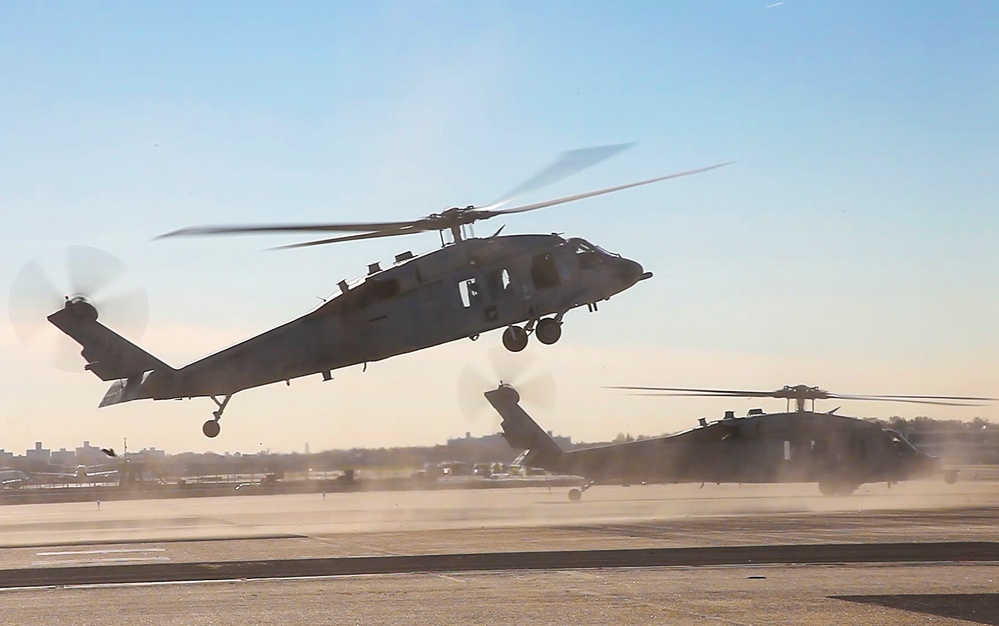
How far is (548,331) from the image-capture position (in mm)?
31000

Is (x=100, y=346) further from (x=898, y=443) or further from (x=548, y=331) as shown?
(x=898, y=443)

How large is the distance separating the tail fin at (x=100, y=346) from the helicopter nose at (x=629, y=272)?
13690 millimetres

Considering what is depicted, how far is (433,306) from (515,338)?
256cm

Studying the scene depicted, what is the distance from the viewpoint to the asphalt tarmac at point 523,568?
795 inches

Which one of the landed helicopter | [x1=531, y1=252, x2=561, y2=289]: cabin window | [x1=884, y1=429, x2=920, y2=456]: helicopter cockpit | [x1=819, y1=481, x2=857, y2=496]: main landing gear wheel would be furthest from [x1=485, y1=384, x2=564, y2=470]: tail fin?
[x1=531, y1=252, x2=561, y2=289]: cabin window

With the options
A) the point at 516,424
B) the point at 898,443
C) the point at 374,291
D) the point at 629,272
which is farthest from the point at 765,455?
the point at 374,291

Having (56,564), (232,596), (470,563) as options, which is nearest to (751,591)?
(470,563)

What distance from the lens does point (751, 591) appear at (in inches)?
874

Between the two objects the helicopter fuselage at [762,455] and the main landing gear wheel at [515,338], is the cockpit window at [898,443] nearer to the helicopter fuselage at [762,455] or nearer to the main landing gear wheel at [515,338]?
the helicopter fuselage at [762,455]

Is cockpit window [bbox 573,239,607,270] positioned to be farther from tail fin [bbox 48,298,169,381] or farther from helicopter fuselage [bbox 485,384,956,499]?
helicopter fuselage [bbox 485,384,956,499]

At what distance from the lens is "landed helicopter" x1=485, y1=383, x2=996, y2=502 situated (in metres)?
50.7

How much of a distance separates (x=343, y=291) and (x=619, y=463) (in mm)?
23891

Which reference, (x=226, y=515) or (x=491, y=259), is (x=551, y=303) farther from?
(x=226, y=515)

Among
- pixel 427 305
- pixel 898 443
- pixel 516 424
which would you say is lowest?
pixel 898 443
